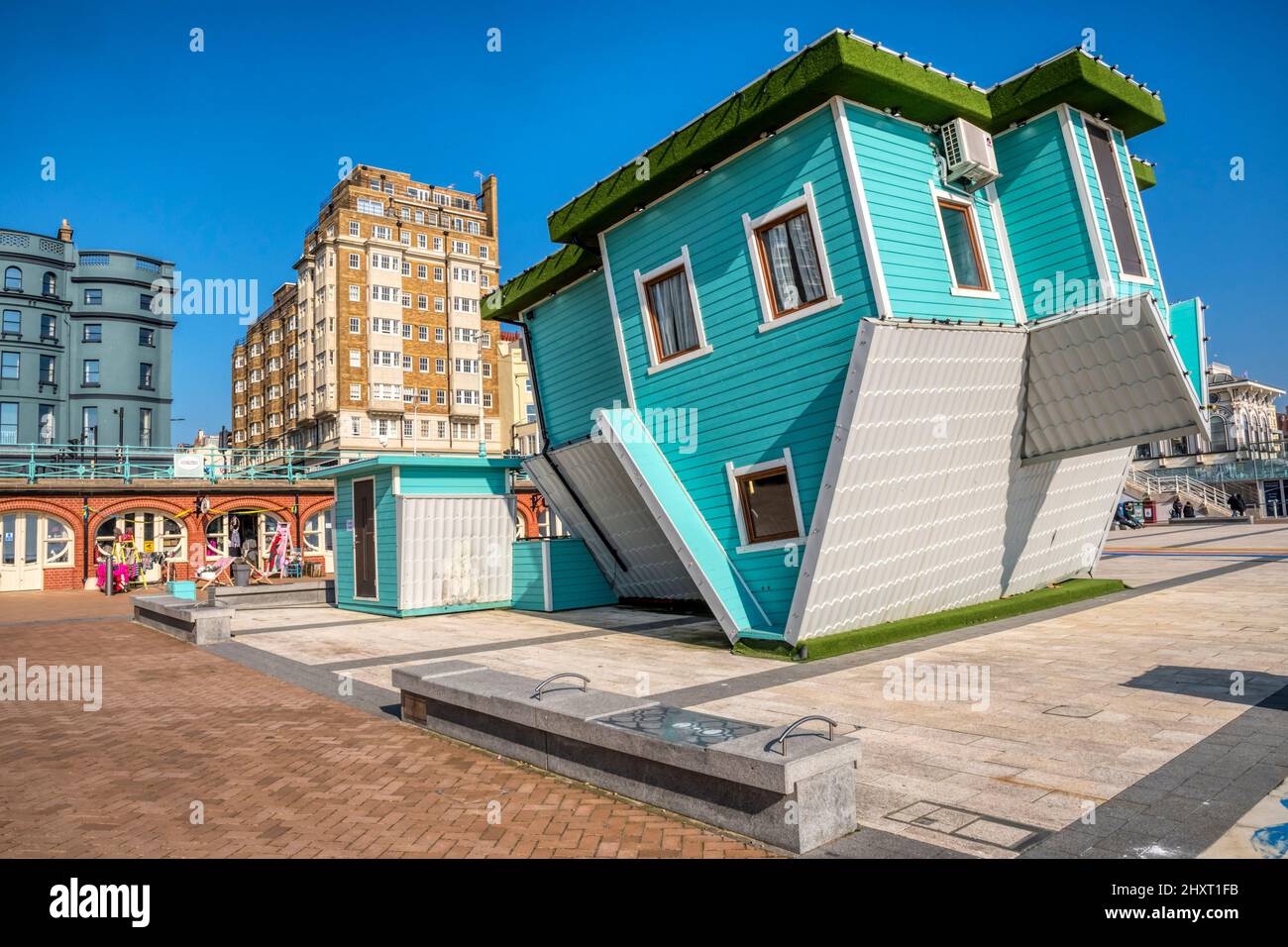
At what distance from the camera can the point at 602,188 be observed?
519 inches

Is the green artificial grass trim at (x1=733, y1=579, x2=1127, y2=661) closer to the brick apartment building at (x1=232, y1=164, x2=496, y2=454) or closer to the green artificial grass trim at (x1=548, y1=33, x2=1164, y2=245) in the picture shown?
the green artificial grass trim at (x1=548, y1=33, x2=1164, y2=245)

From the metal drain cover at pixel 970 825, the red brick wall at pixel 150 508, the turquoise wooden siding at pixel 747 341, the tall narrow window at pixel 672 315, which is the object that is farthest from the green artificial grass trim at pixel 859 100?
the red brick wall at pixel 150 508

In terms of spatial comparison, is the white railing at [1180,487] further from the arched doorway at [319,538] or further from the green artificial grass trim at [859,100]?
the arched doorway at [319,538]

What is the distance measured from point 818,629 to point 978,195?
699cm

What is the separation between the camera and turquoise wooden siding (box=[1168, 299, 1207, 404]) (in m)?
11.6

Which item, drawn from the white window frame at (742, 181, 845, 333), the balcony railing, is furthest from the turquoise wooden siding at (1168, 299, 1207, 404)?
the balcony railing

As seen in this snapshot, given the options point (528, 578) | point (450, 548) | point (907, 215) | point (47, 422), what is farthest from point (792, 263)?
point (47, 422)

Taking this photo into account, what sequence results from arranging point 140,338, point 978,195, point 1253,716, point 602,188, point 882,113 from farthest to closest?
point 140,338 → point 602,188 → point 978,195 → point 882,113 → point 1253,716

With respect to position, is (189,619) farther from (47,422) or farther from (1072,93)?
(47,422)

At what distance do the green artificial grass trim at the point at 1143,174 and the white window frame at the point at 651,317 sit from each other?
8.47 meters

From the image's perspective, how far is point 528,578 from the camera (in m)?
18.6

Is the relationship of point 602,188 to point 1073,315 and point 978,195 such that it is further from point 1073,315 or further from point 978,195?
point 1073,315
